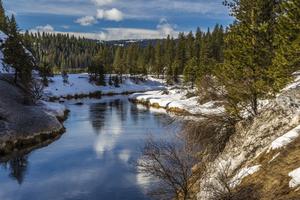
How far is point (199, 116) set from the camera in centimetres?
2364

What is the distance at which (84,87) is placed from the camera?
119m

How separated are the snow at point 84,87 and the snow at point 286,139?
3360 inches

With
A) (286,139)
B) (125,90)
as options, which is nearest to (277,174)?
(286,139)

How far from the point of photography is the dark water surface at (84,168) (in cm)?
2656

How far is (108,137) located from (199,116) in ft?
76.6

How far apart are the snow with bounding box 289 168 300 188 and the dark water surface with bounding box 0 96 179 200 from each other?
1078 cm

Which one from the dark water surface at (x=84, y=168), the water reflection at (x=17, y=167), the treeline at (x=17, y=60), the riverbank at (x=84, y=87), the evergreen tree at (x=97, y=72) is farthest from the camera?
the evergreen tree at (x=97, y=72)

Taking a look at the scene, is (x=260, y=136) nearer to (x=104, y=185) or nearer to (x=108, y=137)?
(x=104, y=185)

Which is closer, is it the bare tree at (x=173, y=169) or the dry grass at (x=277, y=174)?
the dry grass at (x=277, y=174)

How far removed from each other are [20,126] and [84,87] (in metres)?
76.3

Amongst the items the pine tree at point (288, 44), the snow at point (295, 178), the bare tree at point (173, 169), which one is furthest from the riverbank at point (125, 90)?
the snow at point (295, 178)

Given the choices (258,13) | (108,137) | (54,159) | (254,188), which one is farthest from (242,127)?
(108,137)

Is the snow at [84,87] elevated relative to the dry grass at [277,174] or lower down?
lower down

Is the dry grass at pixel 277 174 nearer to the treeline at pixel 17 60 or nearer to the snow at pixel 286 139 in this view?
the snow at pixel 286 139
